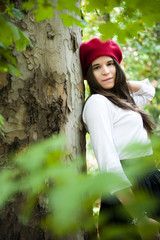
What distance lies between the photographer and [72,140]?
1.45 m

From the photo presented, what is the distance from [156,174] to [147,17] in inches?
47.1

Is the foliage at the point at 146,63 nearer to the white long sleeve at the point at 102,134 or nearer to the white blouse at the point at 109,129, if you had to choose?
the white blouse at the point at 109,129

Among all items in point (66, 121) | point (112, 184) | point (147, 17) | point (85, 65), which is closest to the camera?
point (112, 184)

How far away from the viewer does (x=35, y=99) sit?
1252 mm

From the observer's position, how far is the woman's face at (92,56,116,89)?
1.74 m

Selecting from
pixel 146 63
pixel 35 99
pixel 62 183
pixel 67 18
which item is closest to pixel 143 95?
pixel 35 99

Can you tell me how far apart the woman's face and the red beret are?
0.14 feet

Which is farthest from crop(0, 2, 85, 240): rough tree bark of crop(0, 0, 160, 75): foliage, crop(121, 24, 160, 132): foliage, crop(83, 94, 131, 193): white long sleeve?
crop(121, 24, 160, 132): foliage

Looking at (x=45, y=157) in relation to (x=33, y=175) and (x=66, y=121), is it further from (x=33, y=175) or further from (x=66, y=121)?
(x=66, y=121)

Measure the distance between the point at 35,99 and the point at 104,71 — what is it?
718mm

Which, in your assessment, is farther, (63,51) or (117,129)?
(117,129)

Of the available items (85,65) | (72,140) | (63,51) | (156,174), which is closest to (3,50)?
(63,51)

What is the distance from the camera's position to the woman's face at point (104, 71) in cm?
174

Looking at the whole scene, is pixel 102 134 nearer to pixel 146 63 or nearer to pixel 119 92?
pixel 119 92
